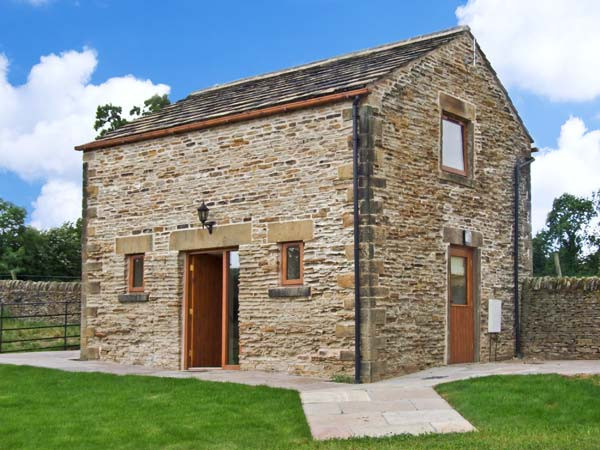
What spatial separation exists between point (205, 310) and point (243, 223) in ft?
7.24

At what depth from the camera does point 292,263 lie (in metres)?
14.1

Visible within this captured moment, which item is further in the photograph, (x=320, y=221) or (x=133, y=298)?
(x=133, y=298)

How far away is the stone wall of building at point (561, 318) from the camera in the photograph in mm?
15953

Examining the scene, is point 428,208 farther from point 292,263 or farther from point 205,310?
point 205,310

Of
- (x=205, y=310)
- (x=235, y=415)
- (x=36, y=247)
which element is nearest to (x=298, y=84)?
(x=205, y=310)

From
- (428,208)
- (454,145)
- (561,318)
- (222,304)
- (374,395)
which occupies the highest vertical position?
(454,145)

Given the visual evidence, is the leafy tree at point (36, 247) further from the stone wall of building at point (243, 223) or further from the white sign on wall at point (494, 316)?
the white sign on wall at point (494, 316)

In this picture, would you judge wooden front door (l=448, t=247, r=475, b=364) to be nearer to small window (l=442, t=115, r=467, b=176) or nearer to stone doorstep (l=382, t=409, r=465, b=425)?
small window (l=442, t=115, r=467, b=176)

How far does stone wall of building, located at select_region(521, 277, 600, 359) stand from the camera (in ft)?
52.3

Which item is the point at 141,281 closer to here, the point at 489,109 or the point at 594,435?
the point at 489,109

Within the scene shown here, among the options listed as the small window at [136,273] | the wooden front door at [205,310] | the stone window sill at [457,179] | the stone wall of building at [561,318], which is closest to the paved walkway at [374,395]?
the wooden front door at [205,310]

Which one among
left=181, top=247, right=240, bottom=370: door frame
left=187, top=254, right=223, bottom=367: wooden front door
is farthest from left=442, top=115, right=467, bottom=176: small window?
left=187, top=254, right=223, bottom=367: wooden front door

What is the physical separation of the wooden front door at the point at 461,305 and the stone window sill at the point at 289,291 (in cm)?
289

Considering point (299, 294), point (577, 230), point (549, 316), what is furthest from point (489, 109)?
point (577, 230)
